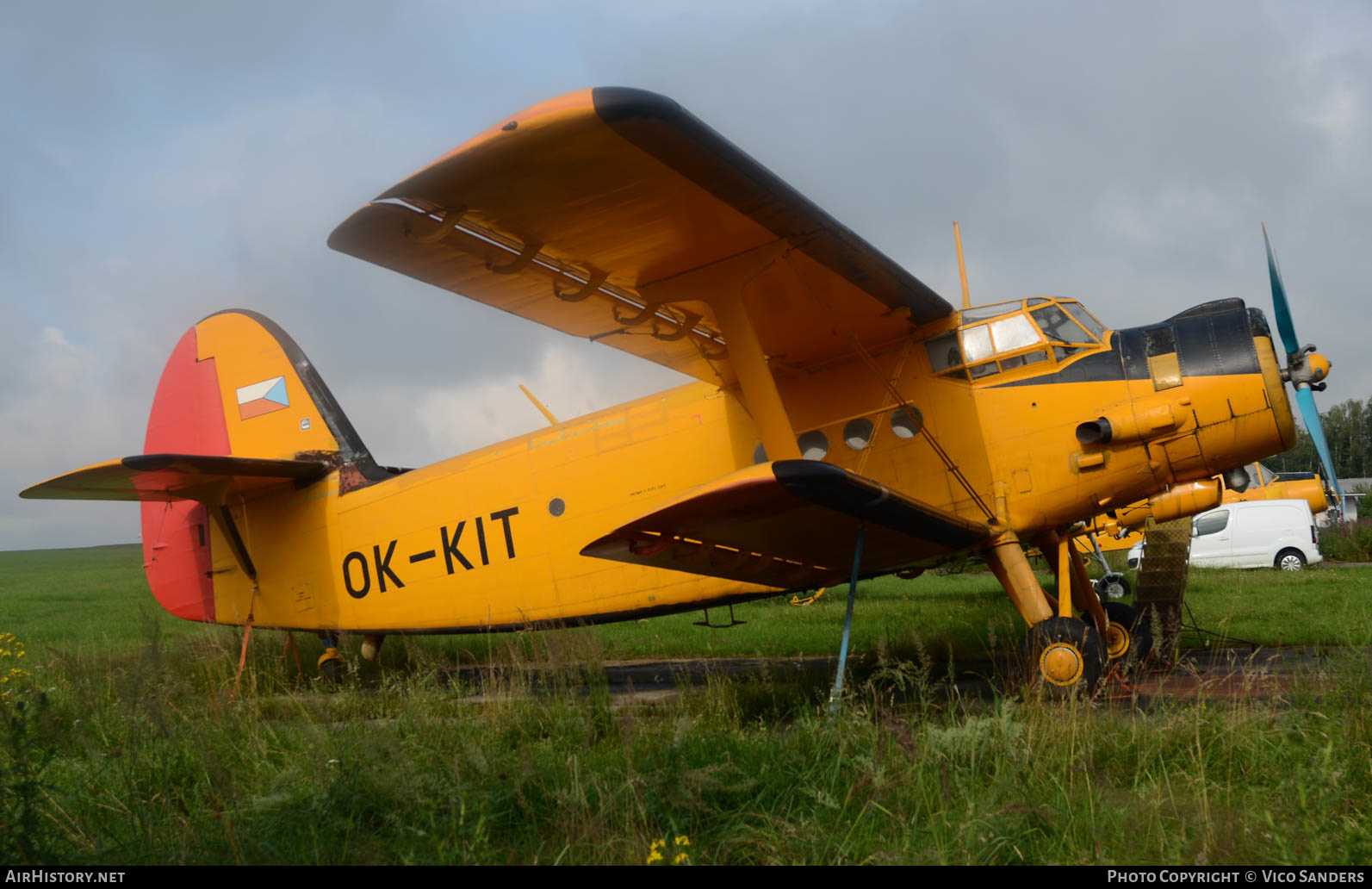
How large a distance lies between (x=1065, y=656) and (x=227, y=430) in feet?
31.6

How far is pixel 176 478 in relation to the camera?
8.64 metres

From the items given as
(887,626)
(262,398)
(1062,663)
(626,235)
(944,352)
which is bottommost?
(887,626)

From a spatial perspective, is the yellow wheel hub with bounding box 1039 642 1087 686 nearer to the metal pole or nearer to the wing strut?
the metal pole

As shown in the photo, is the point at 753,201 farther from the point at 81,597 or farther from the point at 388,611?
the point at 81,597

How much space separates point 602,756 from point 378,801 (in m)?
1.07

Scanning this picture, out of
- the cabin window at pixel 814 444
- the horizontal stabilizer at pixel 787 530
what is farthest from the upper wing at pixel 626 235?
the horizontal stabilizer at pixel 787 530

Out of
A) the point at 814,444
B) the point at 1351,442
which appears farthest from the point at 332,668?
the point at 1351,442

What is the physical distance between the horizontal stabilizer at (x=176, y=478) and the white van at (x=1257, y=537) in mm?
19444

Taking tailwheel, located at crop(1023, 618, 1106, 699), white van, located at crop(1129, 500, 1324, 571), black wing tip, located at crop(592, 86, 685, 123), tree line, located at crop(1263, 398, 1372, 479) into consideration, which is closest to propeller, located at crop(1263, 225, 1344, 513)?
tailwheel, located at crop(1023, 618, 1106, 699)

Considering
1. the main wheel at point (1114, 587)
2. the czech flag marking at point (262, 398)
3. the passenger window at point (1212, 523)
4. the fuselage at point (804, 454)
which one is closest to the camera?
the fuselage at point (804, 454)

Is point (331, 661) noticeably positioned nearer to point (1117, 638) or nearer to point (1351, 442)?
point (1117, 638)

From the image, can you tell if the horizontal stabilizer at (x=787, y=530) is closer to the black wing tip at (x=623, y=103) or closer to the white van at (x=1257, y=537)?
the black wing tip at (x=623, y=103)

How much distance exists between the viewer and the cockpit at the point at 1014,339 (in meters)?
6.36
